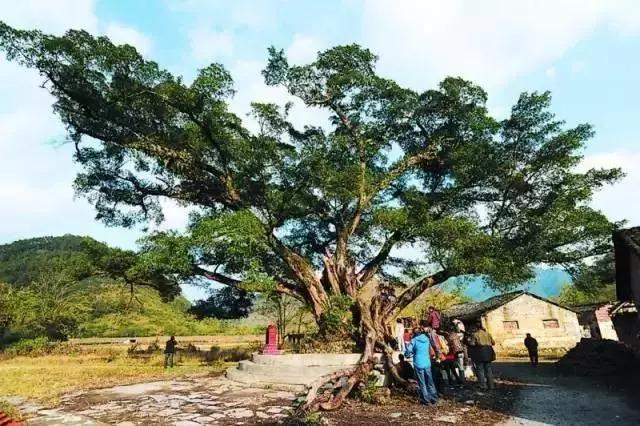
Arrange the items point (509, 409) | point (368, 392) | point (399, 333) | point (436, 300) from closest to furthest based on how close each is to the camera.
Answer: point (509, 409), point (368, 392), point (399, 333), point (436, 300)

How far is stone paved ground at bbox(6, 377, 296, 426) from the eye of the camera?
8141 mm

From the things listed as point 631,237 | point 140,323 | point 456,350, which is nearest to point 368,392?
point 456,350

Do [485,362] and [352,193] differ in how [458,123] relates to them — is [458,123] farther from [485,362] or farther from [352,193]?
[485,362]

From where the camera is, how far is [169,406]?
9625 mm

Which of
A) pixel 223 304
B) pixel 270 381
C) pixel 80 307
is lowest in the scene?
Answer: pixel 270 381

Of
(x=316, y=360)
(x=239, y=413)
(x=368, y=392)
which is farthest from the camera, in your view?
(x=316, y=360)

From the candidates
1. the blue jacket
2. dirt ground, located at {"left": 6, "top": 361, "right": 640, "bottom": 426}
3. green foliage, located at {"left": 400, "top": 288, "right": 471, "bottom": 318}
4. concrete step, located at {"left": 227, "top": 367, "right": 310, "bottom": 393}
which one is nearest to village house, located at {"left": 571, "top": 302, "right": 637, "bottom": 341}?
green foliage, located at {"left": 400, "top": 288, "right": 471, "bottom": 318}

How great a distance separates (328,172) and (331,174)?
20 centimetres

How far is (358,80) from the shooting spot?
18.5 metres

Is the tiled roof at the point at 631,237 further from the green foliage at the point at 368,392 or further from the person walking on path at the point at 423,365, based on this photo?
the green foliage at the point at 368,392

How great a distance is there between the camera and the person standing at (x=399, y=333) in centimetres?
1514

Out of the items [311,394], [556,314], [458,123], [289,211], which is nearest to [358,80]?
[458,123]

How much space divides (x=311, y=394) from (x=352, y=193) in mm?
9504

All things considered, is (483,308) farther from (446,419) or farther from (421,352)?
(446,419)
